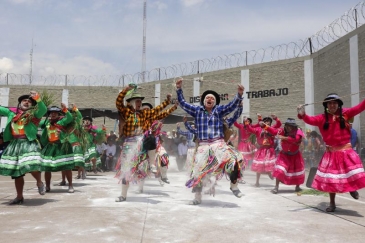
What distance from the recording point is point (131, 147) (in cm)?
605

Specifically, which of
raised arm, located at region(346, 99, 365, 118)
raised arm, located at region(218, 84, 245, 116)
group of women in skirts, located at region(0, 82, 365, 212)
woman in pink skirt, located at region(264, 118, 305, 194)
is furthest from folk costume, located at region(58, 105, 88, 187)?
raised arm, located at region(346, 99, 365, 118)

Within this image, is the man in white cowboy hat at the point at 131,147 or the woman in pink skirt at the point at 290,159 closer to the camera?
the man in white cowboy hat at the point at 131,147

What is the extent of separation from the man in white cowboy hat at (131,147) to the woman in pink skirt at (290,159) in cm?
291

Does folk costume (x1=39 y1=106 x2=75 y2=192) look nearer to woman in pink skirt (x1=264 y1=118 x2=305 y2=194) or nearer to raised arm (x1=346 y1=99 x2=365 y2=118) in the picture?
woman in pink skirt (x1=264 y1=118 x2=305 y2=194)

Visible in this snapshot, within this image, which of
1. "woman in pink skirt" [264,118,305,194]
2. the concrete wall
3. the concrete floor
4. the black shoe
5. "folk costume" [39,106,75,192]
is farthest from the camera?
the concrete wall

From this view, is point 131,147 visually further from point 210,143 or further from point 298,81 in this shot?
point 298,81

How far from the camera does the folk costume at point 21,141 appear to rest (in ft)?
18.0

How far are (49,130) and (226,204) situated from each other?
12.4 feet

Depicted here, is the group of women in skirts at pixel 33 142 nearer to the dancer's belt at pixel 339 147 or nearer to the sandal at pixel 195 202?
the sandal at pixel 195 202

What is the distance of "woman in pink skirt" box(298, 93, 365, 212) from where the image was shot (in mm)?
5145

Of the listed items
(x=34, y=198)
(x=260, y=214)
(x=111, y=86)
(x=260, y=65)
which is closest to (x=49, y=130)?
(x=34, y=198)

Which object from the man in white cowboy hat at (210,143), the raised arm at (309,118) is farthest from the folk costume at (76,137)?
the raised arm at (309,118)

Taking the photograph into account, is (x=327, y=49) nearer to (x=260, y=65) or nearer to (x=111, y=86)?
(x=260, y=65)

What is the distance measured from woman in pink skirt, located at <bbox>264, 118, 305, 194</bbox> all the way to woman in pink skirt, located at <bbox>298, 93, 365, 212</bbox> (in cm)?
203
